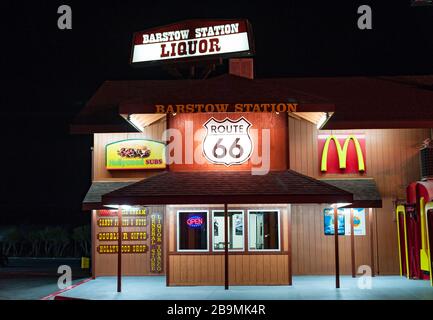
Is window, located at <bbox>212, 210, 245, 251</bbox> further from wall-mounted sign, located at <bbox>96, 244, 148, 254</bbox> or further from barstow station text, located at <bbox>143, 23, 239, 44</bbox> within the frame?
barstow station text, located at <bbox>143, 23, 239, 44</bbox>

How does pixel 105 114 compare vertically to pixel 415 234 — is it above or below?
above

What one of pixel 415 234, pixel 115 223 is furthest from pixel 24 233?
pixel 415 234

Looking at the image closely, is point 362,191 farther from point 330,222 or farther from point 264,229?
point 264,229

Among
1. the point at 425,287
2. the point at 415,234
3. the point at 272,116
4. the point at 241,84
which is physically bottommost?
the point at 425,287

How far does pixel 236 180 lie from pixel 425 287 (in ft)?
19.6

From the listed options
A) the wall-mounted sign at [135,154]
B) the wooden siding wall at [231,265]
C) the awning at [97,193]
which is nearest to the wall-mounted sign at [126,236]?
the awning at [97,193]

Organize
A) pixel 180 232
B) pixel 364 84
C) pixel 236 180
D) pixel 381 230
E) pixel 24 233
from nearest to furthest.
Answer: pixel 236 180 → pixel 180 232 → pixel 381 230 → pixel 364 84 → pixel 24 233

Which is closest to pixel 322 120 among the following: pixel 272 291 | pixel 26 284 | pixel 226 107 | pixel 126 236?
pixel 226 107

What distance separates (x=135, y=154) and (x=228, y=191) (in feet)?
17.5

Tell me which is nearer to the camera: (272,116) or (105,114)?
(272,116)

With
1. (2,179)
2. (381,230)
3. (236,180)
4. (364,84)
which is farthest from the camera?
(2,179)

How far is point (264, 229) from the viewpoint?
16.3 m

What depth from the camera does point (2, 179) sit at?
208 ft
